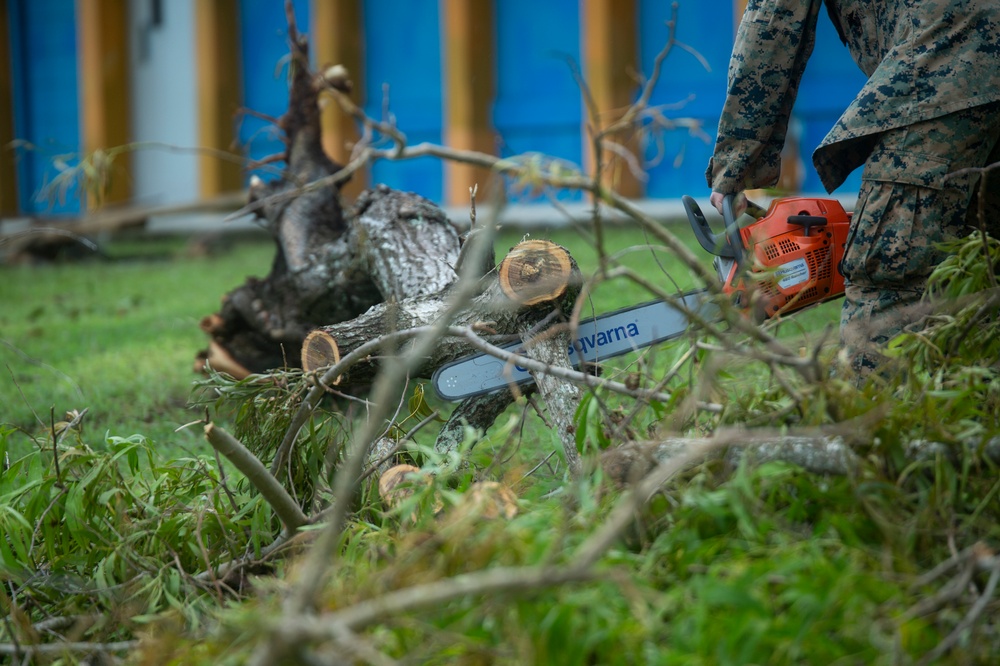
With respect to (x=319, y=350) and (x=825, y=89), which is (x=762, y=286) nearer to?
(x=319, y=350)

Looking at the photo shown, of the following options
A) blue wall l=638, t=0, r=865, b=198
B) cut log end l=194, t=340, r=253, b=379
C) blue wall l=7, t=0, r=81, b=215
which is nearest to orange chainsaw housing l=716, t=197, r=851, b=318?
cut log end l=194, t=340, r=253, b=379

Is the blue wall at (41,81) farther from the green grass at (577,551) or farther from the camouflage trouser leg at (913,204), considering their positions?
the camouflage trouser leg at (913,204)

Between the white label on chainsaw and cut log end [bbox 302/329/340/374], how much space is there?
1.31 metres

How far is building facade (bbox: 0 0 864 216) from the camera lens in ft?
28.2

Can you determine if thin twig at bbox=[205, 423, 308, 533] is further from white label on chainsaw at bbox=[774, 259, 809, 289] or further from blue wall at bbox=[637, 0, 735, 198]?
blue wall at bbox=[637, 0, 735, 198]

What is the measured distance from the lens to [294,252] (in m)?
4.07

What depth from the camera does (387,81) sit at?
10070 millimetres

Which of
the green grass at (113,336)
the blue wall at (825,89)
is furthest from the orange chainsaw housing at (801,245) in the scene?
the blue wall at (825,89)

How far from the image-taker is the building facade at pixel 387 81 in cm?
860

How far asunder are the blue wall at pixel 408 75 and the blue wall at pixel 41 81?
154 inches

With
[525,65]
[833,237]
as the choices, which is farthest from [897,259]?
[525,65]

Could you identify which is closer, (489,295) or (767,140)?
(489,295)

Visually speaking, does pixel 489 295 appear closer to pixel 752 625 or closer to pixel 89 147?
pixel 752 625

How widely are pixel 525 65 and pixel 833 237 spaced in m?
7.19
